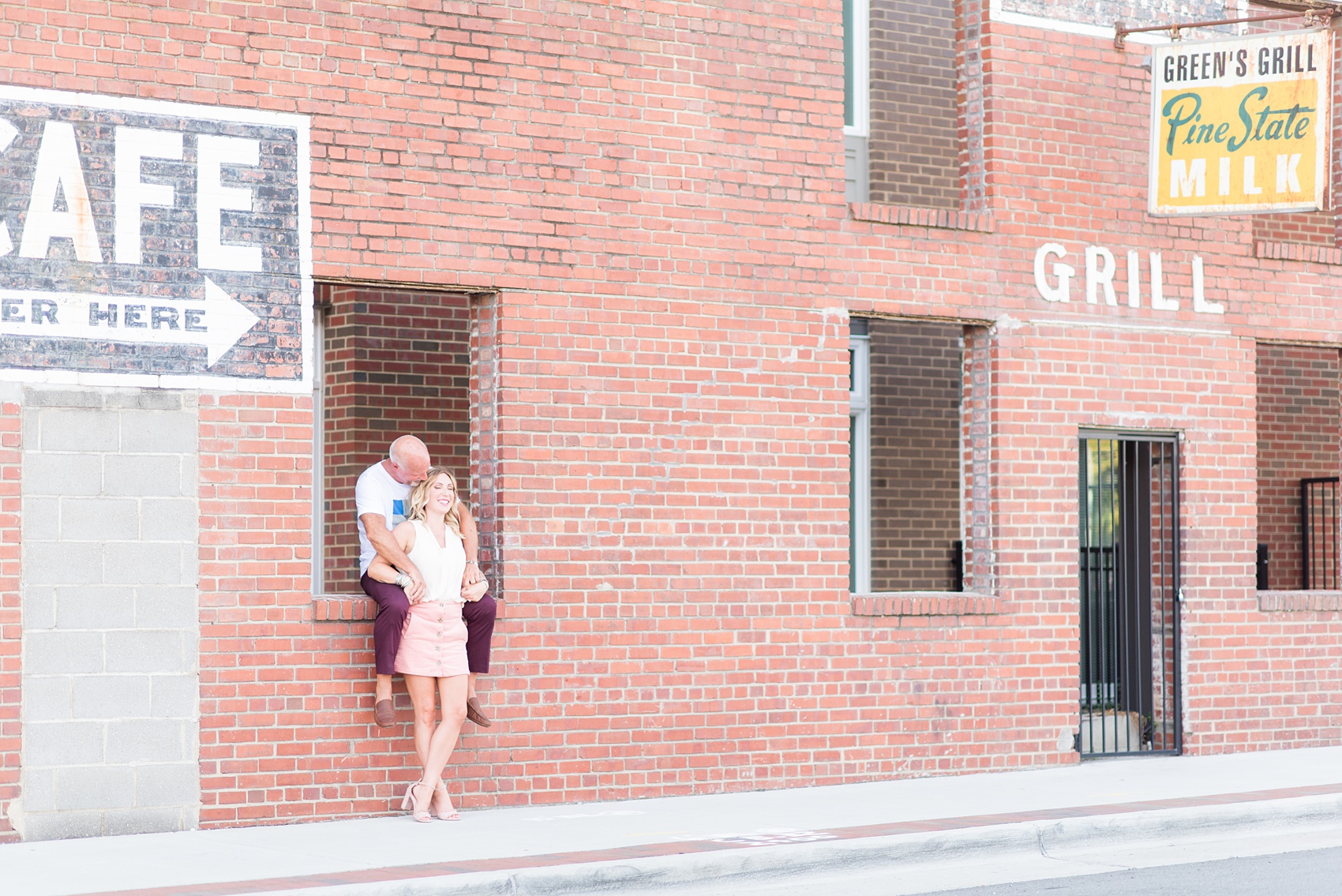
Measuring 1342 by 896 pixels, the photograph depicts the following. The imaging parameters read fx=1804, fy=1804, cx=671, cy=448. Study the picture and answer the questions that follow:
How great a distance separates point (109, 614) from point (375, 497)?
1.46m

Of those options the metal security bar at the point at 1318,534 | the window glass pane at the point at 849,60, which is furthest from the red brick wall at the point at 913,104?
the metal security bar at the point at 1318,534

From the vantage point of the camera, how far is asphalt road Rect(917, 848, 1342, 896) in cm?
794

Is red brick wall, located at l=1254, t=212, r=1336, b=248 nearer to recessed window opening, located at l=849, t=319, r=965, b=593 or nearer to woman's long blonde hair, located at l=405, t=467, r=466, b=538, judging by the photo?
recessed window opening, located at l=849, t=319, r=965, b=593

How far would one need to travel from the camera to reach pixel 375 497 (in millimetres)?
9477

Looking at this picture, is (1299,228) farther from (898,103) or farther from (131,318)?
(131,318)

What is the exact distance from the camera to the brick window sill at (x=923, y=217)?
1126cm

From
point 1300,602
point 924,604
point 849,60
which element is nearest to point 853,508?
point 924,604

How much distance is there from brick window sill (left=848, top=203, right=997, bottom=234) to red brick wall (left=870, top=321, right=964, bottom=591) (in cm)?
239

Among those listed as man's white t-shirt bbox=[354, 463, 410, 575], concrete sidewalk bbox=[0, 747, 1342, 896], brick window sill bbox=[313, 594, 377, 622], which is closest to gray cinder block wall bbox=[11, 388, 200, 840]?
concrete sidewalk bbox=[0, 747, 1342, 896]

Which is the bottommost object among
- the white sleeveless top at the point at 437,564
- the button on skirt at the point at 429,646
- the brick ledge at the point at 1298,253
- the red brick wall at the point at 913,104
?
the button on skirt at the point at 429,646

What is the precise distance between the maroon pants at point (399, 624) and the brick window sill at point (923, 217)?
3.54 m

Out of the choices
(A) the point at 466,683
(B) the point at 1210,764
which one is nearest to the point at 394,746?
(A) the point at 466,683

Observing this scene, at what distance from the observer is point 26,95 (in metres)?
8.70

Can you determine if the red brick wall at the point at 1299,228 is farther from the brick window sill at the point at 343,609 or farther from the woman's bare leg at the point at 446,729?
the brick window sill at the point at 343,609
